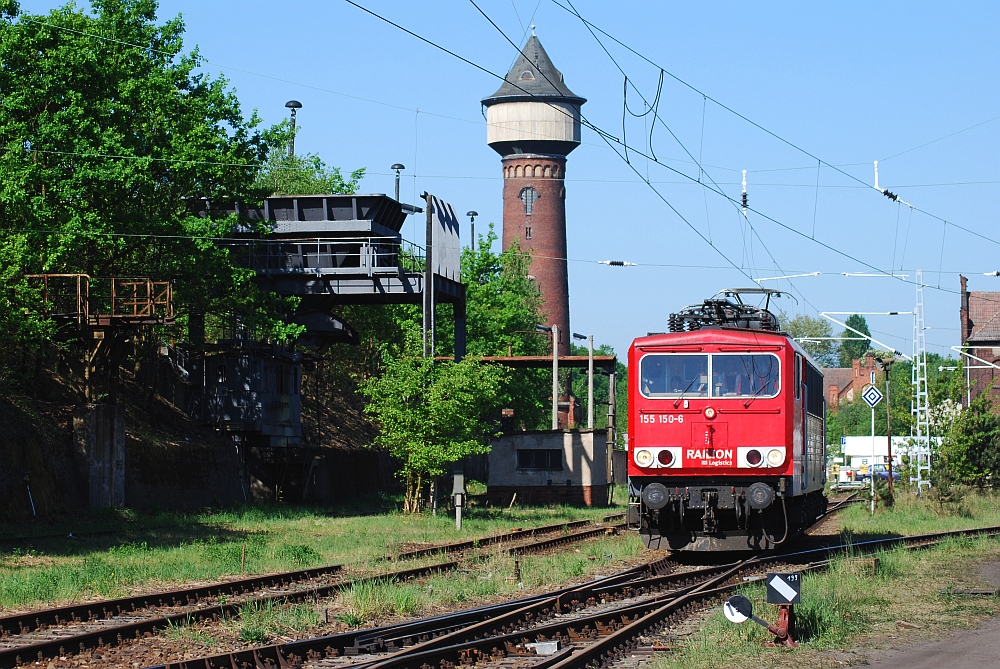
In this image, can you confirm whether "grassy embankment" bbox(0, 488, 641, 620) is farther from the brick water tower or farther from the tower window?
the tower window

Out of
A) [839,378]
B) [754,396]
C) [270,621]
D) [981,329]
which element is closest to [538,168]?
[981,329]

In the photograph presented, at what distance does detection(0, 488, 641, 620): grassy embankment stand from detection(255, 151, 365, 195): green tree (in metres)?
30.0

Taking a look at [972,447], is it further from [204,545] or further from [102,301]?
[102,301]

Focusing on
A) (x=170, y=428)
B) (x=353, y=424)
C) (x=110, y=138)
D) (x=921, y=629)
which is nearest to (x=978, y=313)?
(x=353, y=424)

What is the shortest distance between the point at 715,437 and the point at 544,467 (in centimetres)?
2301

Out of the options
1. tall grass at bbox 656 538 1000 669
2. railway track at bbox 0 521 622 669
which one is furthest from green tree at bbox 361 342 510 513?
tall grass at bbox 656 538 1000 669

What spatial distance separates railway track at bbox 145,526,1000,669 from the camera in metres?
11.7

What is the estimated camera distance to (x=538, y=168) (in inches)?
3391

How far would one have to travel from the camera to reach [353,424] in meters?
57.0

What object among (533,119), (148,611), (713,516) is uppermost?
(533,119)

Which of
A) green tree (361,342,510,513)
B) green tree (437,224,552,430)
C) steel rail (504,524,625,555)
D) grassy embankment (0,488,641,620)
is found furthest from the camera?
green tree (437,224,552,430)

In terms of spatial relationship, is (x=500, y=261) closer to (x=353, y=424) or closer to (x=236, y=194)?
(x=353, y=424)

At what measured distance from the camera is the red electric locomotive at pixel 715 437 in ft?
65.1

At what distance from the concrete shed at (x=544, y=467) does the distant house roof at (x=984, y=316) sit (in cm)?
4542
